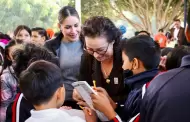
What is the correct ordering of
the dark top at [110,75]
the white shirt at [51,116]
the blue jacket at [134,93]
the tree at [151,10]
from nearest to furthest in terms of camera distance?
the white shirt at [51,116]
the blue jacket at [134,93]
the dark top at [110,75]
the tree at [151,10]

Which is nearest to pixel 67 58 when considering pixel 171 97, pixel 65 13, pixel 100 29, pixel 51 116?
pixel 65 13

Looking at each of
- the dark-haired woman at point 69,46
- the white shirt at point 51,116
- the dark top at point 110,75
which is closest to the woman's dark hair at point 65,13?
the dark-haired woman at point 69,46

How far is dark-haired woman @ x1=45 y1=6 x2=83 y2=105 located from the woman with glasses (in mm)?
420

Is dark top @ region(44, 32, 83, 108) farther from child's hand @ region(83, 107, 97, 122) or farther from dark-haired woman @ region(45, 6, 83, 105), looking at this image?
child's hand @ region(83, 107, 97, 122)

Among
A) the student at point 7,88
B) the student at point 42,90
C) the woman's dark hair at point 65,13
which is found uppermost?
the woman's dark hair at point 65,13

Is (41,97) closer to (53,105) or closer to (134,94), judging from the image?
(53,105)

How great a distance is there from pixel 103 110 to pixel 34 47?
0.63m

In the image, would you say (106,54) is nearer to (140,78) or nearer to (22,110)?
(140,78)

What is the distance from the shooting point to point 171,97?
2.98ft

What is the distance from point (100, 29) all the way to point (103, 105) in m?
0.51

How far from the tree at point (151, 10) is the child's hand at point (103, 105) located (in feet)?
30.2

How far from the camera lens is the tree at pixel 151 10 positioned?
10.6 m

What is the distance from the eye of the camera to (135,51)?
1.56 m

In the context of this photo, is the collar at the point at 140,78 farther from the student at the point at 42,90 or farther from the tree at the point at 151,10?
the tree at the point at 151,10
